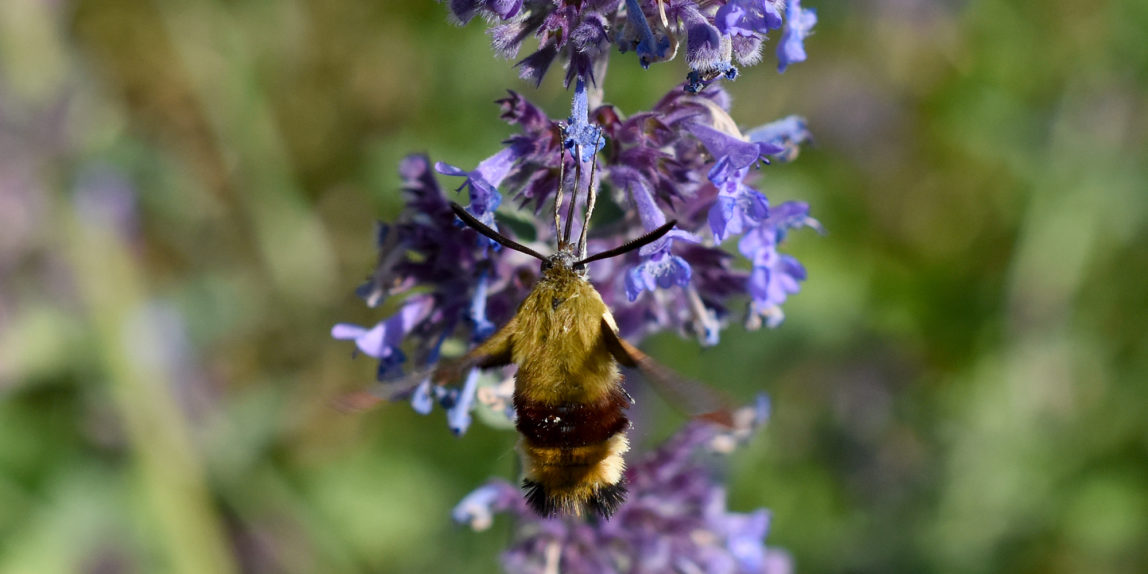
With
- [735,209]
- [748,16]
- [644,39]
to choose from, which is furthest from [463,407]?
[748,16]

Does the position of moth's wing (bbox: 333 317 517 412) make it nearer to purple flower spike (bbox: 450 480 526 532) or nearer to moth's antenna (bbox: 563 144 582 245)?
moth's antenna (bbox: 563 144 582 245)

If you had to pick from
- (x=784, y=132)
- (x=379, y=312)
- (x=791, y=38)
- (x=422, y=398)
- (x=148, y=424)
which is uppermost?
(x=379, y=312)

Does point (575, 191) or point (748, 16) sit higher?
point (748, 16)

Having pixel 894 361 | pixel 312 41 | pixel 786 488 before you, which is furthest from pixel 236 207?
pixel 894 361

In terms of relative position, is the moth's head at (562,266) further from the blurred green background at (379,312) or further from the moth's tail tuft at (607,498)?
the blurred green background at (379,312)

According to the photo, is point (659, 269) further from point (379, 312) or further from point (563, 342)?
point (379, 312)

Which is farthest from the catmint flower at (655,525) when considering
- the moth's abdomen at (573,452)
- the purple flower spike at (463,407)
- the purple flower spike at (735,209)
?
the purple flower spike at (735,209)
